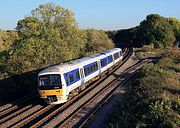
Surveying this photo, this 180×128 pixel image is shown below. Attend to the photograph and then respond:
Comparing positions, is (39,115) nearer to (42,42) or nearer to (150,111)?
(150,111)

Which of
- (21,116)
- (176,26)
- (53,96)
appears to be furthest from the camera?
(176,26)

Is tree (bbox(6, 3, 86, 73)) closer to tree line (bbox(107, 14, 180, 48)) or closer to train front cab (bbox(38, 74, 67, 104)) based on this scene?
train front cab (bbox(38, 74, 67, 104))

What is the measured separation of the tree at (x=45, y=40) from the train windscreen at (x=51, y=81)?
10.5 metres

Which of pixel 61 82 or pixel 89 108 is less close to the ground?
pixel 61 82

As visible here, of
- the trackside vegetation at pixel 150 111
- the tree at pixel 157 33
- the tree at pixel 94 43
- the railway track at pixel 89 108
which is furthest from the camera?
the tree at pixel 157 33

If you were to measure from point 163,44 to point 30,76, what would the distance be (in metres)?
53.8

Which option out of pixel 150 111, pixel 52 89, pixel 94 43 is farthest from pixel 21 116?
pixel 94 43

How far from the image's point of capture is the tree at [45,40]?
34.6 meters

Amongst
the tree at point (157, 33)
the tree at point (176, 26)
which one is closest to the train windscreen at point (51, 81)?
the tree at point (157, 33)

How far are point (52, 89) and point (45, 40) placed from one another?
62.1 feet

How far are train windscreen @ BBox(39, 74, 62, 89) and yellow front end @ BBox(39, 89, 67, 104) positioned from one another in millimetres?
316

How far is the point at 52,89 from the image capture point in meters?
21.7

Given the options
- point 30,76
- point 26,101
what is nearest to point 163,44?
point 30,76

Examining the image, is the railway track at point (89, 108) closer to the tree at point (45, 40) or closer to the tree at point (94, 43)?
the tree at point (45, 40)
